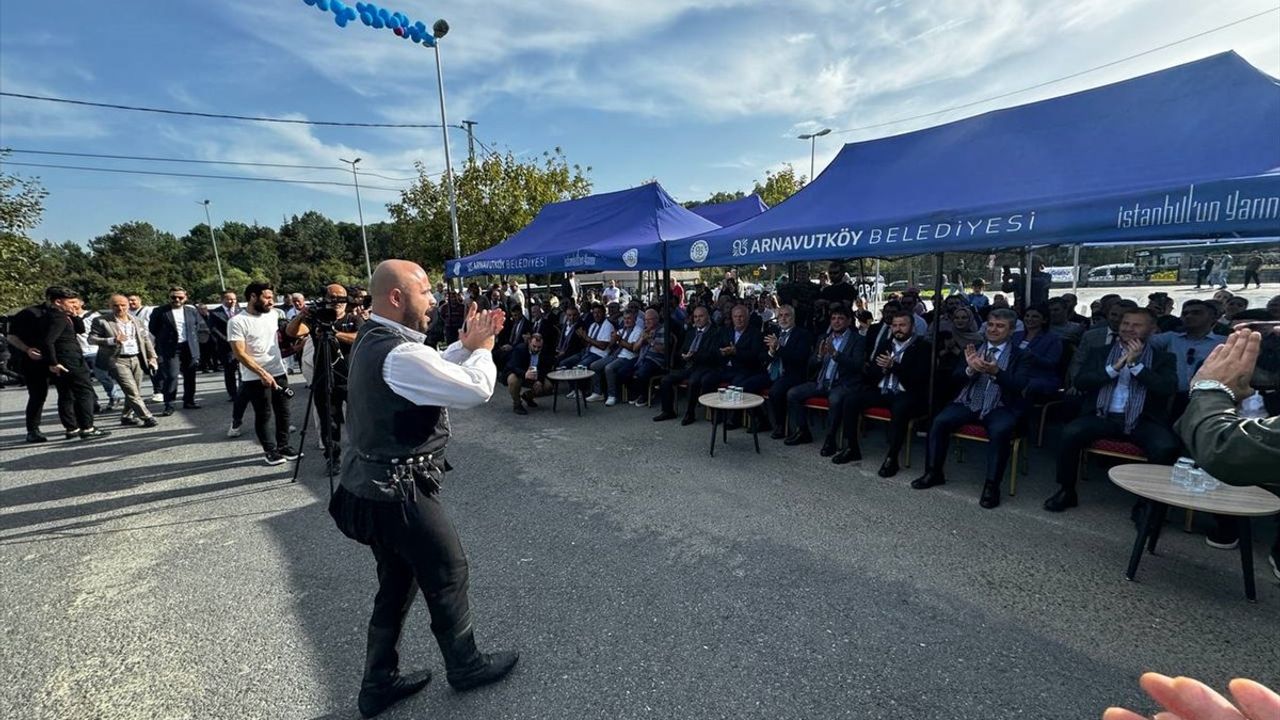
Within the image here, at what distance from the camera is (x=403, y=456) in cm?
216

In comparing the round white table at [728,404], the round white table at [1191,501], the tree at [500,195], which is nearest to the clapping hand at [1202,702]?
the round white table at [1191,501]

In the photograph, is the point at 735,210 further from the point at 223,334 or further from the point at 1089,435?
the point at 223,334

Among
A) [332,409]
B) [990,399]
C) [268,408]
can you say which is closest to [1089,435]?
[990,399]

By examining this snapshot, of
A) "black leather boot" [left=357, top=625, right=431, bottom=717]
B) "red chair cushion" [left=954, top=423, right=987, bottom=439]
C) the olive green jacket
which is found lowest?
"black leather boot" [left=357, top=625, right=431, bottom=717]

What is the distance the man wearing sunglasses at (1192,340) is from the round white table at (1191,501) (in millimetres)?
1515

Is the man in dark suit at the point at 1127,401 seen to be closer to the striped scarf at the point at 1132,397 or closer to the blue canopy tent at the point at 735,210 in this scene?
the striped scarf at the point at 1132,397

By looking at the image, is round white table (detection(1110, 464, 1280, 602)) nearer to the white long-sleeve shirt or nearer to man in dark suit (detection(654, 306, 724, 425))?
the white long-sleeve shirt

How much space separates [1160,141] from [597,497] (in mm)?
5337

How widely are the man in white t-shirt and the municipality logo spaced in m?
4.72

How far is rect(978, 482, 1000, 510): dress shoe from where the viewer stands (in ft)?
14.2

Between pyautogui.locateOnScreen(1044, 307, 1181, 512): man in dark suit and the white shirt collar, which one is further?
pyautogui.locateOnScreen(1044, 307, 1181, 512): man in dark suit

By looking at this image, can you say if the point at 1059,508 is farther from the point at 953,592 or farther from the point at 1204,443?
the point at 1204,443

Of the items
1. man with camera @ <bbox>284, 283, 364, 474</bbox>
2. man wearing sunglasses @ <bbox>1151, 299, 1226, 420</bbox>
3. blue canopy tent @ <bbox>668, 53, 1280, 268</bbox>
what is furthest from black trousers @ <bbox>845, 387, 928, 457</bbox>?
man with camera @ <bbox>284, 283, 364, 474</bbox>

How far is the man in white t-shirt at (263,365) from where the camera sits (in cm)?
561
